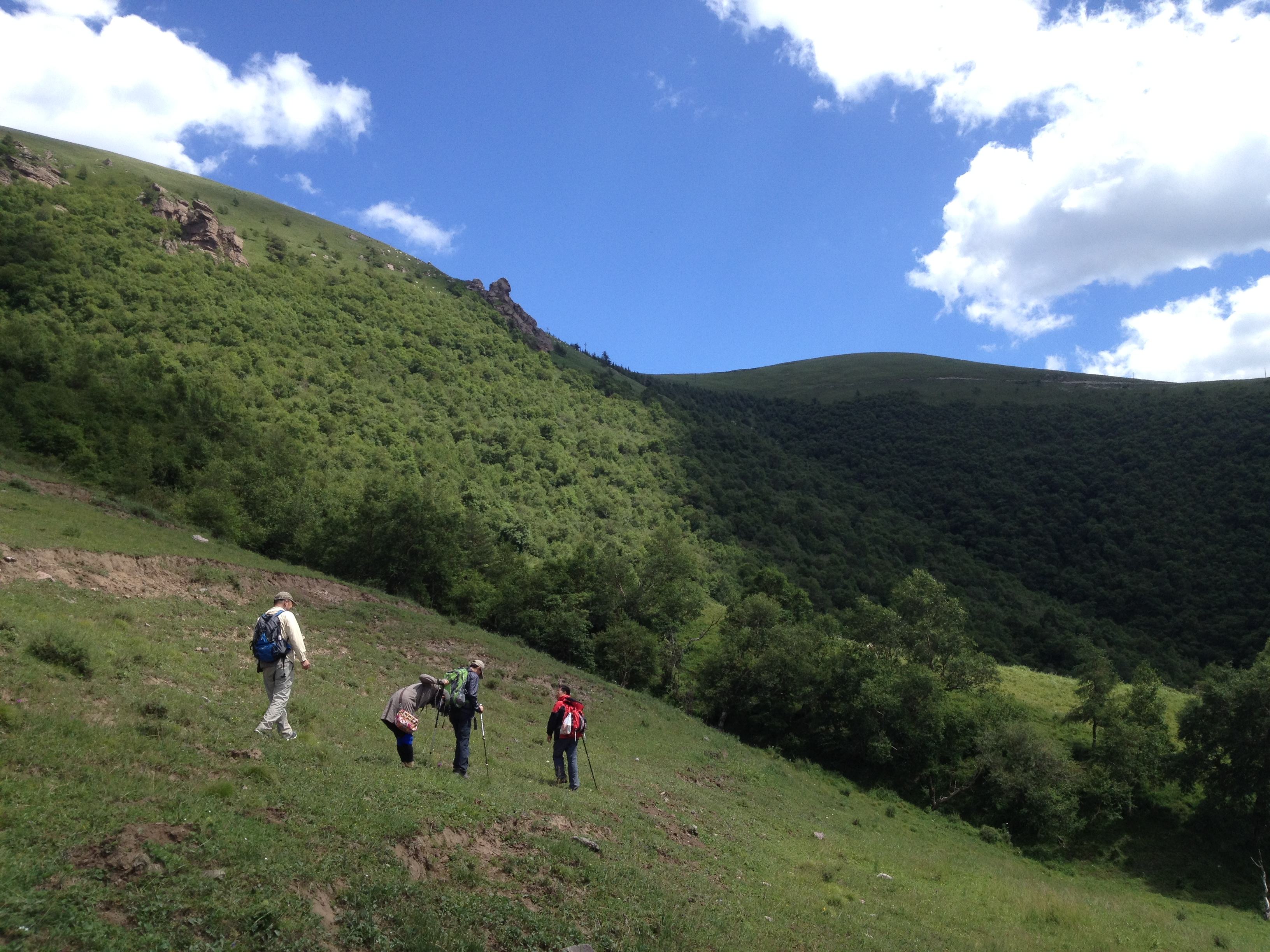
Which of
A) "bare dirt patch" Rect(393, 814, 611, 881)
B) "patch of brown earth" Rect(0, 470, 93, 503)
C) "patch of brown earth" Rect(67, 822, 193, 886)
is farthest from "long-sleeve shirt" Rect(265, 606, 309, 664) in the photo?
"patch of brown earth" Rect(0, 470, 93, 503)

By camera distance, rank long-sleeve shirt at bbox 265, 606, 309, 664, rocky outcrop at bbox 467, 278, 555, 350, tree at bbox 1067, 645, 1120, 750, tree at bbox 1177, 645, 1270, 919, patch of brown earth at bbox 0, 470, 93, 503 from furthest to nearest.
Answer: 1. rocky outcrop at bbox 467, 278, 555, 350
2. tree at bbox 1067, 645, 1120, 750
3. patch of brown earth at bbox 0, 470, 93, 503
4. tree at bbox 1177, 645, 1270, 919
5. long-sleeve shirt at bbox 265, 606, 309, 664

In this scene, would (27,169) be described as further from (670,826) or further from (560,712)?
(670,826)

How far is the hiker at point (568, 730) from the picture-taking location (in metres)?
14.3

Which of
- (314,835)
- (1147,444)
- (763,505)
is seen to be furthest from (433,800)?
(1147,444)

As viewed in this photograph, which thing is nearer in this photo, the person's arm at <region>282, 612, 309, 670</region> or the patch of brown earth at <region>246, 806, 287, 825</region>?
the patch of brown earth at <region>246, 806, 287, 825</region>

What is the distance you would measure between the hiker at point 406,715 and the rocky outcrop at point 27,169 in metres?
105

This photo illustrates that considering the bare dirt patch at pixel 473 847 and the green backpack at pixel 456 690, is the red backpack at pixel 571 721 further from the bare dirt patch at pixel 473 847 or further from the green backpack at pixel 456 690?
the bare dirt patch at pixel 473 847

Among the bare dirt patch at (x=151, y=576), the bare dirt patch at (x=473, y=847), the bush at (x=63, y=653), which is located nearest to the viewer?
the bare dirt patch at (x=473, y=847)

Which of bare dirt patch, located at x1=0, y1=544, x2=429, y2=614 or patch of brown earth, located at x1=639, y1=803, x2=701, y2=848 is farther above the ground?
bare dirt patch, located at x1=0, y1=544, x2=429, y2=614

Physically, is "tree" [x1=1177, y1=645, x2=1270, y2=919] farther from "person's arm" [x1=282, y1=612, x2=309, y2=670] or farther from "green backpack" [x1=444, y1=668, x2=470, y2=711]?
"person's arm" [x1=282, y1=612, x2=309, y2=670]

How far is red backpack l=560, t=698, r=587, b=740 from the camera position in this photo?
1427 cm

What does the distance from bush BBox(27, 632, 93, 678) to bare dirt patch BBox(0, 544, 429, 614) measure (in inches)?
338

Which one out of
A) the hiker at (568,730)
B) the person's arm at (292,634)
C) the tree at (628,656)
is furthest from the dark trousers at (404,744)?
the tree at (628,656)

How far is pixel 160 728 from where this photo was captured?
9383mm
